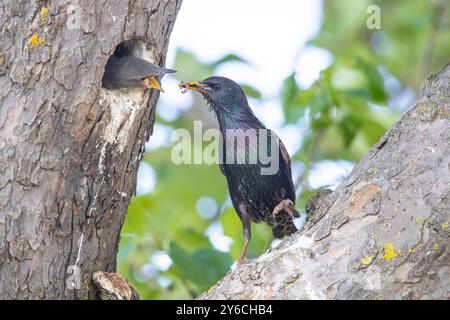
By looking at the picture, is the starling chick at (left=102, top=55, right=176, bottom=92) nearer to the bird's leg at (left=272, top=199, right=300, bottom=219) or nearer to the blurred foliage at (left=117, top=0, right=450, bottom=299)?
the blurred foliage at (left=117, top=0, right=450, bottom=299)

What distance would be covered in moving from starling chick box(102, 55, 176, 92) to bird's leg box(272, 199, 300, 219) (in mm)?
1472

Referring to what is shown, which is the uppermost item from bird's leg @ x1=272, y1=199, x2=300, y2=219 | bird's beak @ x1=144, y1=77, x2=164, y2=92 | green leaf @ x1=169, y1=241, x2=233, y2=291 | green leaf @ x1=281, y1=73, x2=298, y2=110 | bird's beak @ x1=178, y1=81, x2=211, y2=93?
bird's beak @ x1=178, y1=81, x2=211, y2=93

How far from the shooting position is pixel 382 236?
362 centimetres

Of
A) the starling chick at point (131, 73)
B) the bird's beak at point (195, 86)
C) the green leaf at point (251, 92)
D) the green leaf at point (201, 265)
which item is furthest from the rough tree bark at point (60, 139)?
the green leaf at point (251, 92)

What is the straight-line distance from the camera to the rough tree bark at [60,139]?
3699 mm

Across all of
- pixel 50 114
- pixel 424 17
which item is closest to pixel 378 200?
pixel 50 114

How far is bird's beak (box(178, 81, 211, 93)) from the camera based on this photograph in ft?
17.2

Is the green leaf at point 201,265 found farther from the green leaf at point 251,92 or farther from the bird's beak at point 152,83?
the green leaf at point 251,92

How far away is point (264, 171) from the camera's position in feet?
17.6

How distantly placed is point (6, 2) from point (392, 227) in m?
2.13

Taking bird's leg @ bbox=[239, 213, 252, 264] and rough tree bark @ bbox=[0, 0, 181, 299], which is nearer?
rough tree bark @ bbox=[0, 0, 181, 299]

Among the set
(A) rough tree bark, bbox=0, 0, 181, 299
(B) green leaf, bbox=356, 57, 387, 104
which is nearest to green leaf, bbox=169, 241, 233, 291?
(A) rough tree bark, bbox=0, 0, 181, 299

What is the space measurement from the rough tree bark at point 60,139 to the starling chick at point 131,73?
8 centimetres
